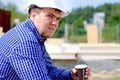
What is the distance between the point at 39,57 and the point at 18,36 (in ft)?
0.55

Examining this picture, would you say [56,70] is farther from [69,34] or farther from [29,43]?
[69,34]

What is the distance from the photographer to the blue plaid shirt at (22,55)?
2410 mm

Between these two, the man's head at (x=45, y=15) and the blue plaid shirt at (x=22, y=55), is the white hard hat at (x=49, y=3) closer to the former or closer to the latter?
the man's head at (x=45, y=15)

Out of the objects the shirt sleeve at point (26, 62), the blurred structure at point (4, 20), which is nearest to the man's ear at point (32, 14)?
the shirt sleeve at point (26, 62)

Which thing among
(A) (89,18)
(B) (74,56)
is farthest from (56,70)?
(A) (89,18)

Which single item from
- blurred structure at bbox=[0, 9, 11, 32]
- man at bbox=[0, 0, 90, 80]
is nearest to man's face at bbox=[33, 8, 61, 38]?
man at bbox=[0, 0, 90, 80]

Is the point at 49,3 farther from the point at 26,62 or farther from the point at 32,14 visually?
the point at 26,62

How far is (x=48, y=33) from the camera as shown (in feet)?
8.55

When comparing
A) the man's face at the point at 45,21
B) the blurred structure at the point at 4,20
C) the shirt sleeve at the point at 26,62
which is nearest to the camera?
the shirt sleeve at the point at 26,62

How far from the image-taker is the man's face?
257 centimetres

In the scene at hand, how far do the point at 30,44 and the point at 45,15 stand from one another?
22 cm

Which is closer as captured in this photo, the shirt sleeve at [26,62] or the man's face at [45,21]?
the shirt sleeve at [26,62]

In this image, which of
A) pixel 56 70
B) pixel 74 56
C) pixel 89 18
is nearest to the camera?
pixel 56 70

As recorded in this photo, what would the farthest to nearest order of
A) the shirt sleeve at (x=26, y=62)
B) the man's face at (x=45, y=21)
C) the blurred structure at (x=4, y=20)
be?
the blurred structure at (x=4, y=20), the man's face at (x=45, y=21), the shirt sleeve at (x=26, y=62)
